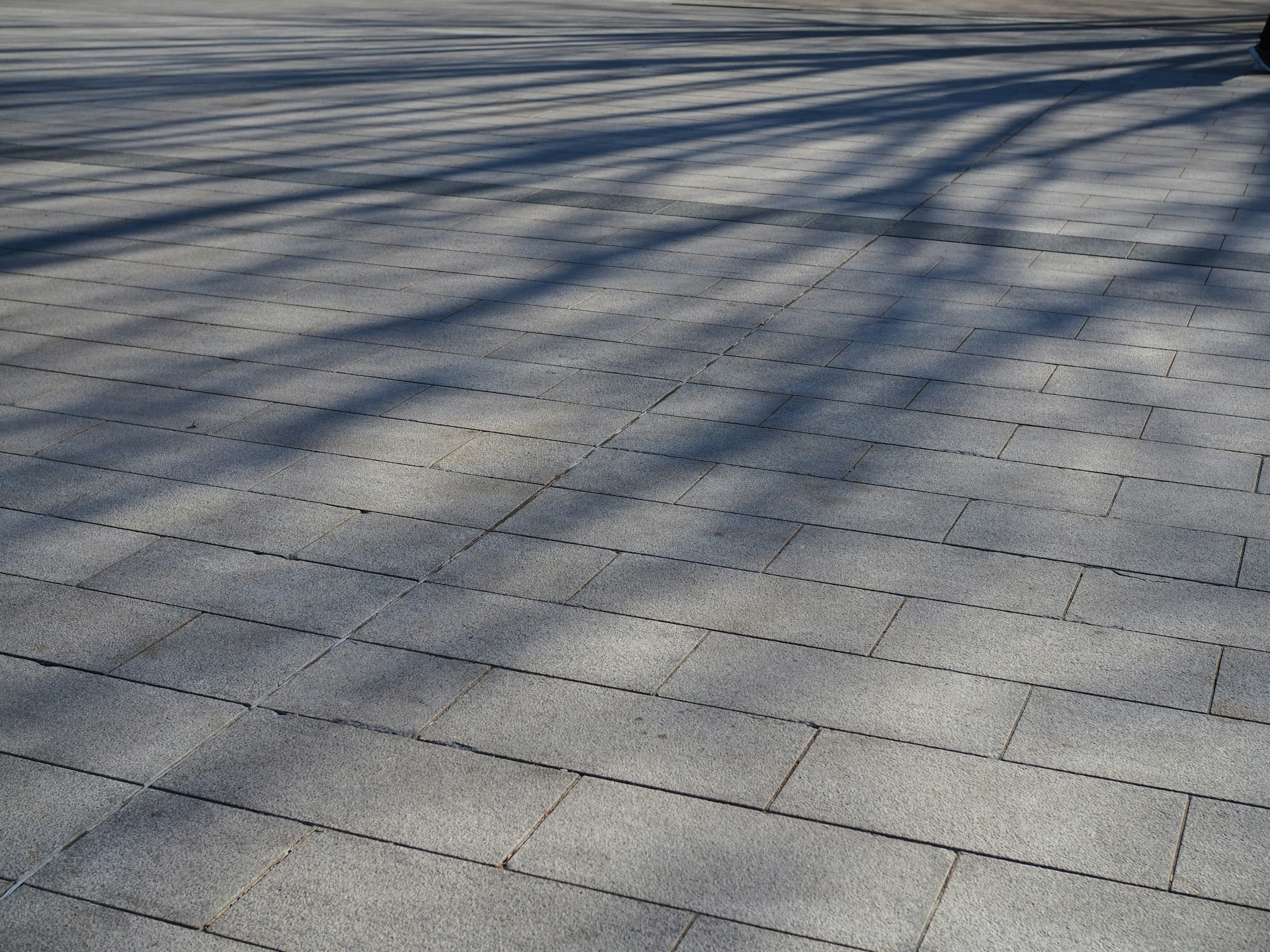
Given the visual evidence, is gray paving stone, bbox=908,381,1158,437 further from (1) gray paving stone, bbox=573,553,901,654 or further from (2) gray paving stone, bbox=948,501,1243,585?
(1) gray paving stone, bbox=573,553,901,654

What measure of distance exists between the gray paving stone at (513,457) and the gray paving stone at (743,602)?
2.54 feet

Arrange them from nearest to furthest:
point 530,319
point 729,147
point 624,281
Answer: point 530,319
point 624,281
point 729,147

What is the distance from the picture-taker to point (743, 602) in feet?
13.3

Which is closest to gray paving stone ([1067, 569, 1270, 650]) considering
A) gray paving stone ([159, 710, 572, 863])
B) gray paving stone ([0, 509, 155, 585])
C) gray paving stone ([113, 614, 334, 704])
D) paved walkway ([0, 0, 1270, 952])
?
paved walkway ([0, 0, 1270, 952])

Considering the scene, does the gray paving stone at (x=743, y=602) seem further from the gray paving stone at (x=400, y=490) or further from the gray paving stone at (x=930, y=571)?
the gray paving stone at (x=400, y=490)

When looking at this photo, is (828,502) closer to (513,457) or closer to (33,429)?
(513,457)

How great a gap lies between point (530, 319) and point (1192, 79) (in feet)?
35.7

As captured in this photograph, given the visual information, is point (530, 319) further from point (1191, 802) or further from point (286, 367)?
point (1191, 802)

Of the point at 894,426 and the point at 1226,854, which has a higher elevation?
the point at 894,426

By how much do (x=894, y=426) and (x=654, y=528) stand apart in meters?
1.36

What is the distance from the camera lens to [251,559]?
4.26m

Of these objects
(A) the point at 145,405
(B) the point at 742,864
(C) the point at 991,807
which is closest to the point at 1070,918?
(C) the point at 991,807

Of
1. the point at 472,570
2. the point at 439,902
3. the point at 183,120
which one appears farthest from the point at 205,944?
the point at 183,120

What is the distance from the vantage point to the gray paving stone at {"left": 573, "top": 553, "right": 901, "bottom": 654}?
3881mm
